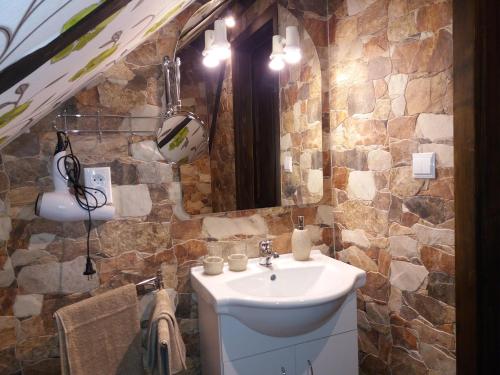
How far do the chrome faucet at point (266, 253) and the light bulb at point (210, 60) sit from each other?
2.75 feet

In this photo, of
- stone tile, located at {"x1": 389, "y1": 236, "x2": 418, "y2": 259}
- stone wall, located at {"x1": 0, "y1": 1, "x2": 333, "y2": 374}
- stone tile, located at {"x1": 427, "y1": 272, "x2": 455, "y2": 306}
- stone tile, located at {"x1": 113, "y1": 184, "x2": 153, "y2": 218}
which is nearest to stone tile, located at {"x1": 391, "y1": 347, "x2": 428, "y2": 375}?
stone tile, located at {"x1": 427, "y1": 272, "x2": 455, "y2": 306}

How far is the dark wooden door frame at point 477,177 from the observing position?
1172 mm

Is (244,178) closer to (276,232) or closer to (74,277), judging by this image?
(276,232)

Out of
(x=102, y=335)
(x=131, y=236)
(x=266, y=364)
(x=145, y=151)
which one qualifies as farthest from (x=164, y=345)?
(x=145, y=151)

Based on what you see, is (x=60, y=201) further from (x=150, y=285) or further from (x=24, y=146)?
(x=150, y=285)

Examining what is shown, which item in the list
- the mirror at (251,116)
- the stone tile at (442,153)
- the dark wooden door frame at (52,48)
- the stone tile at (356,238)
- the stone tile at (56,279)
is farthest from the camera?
the stone tile at (356,238)

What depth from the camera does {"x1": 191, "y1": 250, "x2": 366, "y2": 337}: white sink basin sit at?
1218 millimetres

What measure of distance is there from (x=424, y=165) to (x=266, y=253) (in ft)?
2.49

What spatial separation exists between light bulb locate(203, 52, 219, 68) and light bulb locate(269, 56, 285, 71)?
297 mm

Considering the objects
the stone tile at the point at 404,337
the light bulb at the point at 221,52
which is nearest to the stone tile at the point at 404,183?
the stone tile at the point at 404,337

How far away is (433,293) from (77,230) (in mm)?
1416

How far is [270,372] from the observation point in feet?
4.42

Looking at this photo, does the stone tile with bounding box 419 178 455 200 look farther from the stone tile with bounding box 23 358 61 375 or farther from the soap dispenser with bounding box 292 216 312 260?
the stone tile with bounding box 23 358 61 375

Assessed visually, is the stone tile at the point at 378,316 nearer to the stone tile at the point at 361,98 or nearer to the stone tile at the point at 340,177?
the stone tile at the point at 340,177
